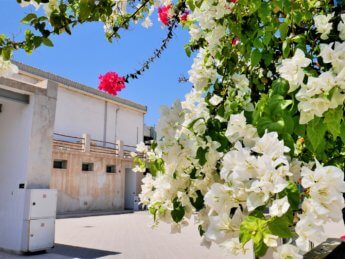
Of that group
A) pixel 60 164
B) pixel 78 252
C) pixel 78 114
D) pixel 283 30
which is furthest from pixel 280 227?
pixel 78 114

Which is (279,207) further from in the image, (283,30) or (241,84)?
(241,84)

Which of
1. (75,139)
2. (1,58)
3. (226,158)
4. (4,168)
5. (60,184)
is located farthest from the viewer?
(75,139)

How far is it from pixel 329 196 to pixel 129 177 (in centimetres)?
2361

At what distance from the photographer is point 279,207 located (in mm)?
805

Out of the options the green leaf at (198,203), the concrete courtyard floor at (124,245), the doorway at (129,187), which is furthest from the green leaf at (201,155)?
the doorway at (129,187)

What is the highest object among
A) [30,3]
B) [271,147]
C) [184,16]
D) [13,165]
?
[184,16]

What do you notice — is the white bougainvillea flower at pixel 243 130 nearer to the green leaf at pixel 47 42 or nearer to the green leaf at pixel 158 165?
the green leaf at pixel 158 165

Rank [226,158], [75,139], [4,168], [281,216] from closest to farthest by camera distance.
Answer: [281,216] < [226,158] < [4,168] < [75,139]

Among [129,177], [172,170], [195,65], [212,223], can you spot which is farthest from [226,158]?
[129,177]

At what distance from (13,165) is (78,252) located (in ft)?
7.90

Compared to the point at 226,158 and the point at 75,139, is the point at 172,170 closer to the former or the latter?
the point at 226,158

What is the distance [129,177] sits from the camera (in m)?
24.0

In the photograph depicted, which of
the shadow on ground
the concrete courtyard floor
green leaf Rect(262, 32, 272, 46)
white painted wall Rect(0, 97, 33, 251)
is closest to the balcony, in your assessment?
the concrete courtyard floor

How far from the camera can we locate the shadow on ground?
7.79 meters
